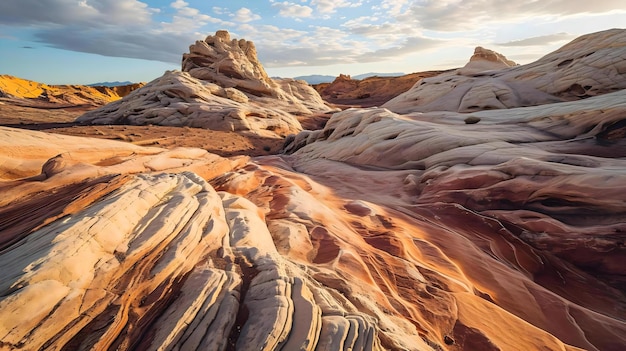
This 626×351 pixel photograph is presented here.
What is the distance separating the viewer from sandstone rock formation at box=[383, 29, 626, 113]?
601 inches

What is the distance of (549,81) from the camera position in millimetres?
17359

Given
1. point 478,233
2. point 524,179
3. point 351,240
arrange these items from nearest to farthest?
point 351,240
point 478,233
point 524,179

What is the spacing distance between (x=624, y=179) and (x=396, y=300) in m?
5.25

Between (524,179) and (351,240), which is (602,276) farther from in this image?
(351,240)

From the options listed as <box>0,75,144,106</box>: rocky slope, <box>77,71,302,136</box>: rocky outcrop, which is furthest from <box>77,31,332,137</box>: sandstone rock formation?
<box>0,75,144,106</box>: rocky slope

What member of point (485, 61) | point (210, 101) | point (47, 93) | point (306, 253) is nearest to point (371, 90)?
point (485, 61)

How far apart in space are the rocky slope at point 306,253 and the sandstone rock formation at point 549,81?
885 centimetres

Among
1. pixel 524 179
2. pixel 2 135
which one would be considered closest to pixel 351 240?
pixel 524 179

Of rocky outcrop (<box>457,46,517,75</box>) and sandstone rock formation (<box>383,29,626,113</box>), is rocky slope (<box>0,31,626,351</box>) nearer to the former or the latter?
sandstone rock formation (<box>383,29,626,113</box>)

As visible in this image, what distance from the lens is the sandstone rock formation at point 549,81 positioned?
15258 mm

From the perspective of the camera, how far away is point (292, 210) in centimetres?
559

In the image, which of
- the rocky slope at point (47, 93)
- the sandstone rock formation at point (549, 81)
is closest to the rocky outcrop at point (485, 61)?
the sandstone rock formation at point (549, 81)

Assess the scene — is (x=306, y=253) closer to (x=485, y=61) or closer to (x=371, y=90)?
(x=485, y=61)

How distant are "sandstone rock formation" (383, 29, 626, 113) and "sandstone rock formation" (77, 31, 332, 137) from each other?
10.5 meters
